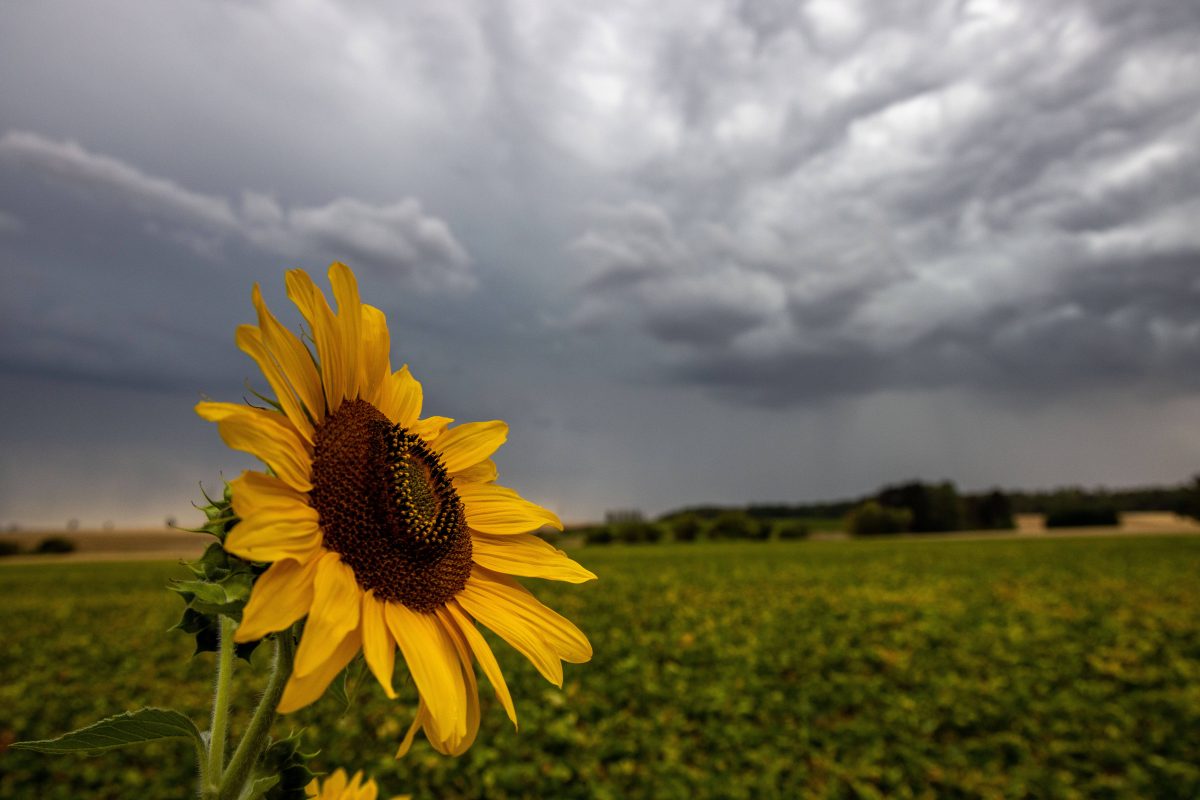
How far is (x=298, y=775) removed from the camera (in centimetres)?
83

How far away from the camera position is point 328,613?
2.15 ft

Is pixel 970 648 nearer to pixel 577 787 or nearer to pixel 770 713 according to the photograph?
pixel 770 713

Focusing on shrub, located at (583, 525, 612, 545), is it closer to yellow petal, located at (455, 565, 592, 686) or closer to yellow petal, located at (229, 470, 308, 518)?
yellow petal, located at (455, 565, 592, 686)

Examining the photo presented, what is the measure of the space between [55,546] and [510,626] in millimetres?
38956

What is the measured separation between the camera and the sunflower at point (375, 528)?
2.15 feet

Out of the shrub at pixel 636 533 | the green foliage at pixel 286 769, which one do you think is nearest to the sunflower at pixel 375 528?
the green foliage at pixel 286 769

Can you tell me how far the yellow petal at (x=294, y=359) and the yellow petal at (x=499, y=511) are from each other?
21 cm

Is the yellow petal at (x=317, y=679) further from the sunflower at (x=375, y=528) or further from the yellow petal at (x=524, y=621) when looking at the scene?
the yellow petal at (x=524, y=621)

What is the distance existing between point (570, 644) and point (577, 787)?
456cm

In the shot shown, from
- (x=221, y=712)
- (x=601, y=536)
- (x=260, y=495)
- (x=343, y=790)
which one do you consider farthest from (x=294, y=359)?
(x=601, y=536)

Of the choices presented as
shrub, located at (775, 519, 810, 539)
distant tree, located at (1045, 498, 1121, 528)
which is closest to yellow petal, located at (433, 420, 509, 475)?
shrub, located at (775, 519, 810, 539)

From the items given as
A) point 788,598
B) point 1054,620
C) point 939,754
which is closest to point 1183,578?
point 1054,620

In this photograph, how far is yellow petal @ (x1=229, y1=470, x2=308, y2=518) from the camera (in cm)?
63

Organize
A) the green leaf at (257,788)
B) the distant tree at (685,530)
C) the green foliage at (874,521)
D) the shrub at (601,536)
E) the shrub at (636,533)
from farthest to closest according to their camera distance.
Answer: the green foliage at (874,521) < the distant tree at (685,530) < the shrub at (601,536) < the shrub at (636,533) < the green leaf at (257,788)
